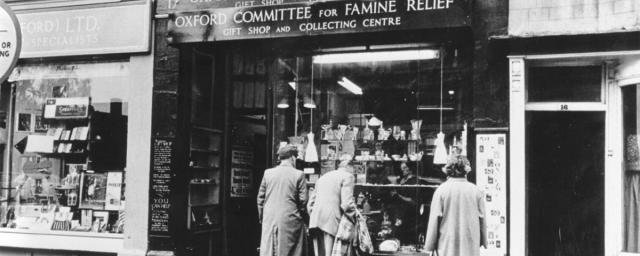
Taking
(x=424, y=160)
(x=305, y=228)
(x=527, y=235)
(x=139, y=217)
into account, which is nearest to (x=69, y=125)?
(x=139, y=217)

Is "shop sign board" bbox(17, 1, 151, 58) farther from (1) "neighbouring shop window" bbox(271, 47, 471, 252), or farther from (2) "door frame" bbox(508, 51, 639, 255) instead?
(2) "door frame" bbox(508, 51, 639, 255)

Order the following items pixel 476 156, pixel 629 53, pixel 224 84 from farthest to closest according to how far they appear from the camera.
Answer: pixel 224 84
pixel 476 156
pixel 629 53

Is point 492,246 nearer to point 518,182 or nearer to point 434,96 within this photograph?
point 518,182

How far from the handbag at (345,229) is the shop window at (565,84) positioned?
8.96 feet

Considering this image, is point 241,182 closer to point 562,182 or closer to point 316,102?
point 316,102

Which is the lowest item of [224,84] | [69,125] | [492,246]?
[492,246]

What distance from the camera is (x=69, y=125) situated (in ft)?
34.2

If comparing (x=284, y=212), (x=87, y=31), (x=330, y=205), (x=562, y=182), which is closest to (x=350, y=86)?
(x=330, y=205)

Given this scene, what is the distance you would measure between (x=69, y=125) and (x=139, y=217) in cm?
200

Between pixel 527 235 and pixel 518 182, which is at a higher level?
pixel 518 182

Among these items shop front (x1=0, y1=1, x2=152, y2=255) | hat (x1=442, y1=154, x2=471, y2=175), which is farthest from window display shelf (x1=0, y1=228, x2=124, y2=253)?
hat (x1=442, y1=154, x2=471, y2=175)

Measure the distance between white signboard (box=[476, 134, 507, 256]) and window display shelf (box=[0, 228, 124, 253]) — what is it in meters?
5.13

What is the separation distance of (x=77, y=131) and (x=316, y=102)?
146 inches

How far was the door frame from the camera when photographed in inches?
321
